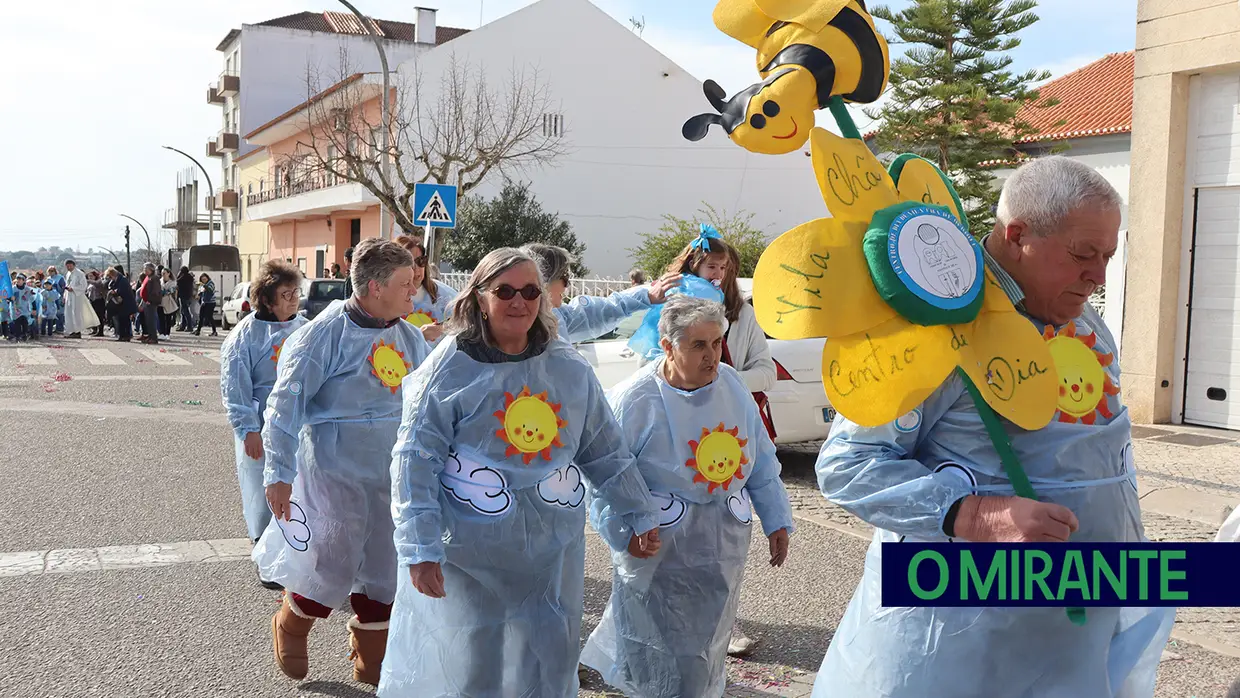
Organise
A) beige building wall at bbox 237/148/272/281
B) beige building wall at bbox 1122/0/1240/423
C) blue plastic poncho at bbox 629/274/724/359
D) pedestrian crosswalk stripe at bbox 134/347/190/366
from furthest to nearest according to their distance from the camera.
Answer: beige building wall at bbox 237/148/272/281
pedestrian crosswalk stripe at bbox 134/347/190/366
beige building wall at bbox 1122/0/1240/423
blue plastic poncho at bbox 629/274/724/359

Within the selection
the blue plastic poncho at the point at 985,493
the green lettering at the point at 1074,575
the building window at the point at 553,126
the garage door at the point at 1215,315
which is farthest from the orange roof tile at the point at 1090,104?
the green lettering at the point at 1074,575

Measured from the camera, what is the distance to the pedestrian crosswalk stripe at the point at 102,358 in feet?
63.9

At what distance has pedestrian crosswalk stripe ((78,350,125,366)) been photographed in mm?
19484

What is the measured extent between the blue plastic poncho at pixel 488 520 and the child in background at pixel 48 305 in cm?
2671

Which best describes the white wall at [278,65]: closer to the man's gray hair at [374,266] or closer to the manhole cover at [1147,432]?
the manhole cover at [1147,432]

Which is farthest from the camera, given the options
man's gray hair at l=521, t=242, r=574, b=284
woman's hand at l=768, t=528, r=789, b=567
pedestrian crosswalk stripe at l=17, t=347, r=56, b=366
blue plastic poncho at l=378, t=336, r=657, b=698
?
pedestrian crosswalk stripe at l=17, t=347, r=56, b=366

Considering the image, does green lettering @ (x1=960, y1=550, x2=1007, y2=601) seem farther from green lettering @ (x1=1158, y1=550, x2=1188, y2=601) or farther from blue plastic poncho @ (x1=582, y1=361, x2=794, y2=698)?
blue plastic poncho @ (x1=582, y1=361, x2=794, y2=698)

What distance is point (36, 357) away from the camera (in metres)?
20.6

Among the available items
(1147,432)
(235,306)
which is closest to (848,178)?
(1147,432)

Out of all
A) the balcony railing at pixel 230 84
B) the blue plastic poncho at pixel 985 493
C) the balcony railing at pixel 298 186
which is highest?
the balcony railing at pixel 230 84

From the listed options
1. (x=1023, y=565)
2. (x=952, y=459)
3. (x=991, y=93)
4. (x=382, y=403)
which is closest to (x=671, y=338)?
(x=382, y=403)

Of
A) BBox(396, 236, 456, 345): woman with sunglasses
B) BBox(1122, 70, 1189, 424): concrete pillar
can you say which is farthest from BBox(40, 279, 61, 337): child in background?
BBox(1122, 70, 1189, 424): concrete pillar

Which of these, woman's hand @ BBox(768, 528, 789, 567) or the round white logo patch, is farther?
woman's hand @ BBox(768, 528, 789, 567)

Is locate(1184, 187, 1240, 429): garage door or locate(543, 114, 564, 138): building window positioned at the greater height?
locate(543, 114, 564, 138): building window
